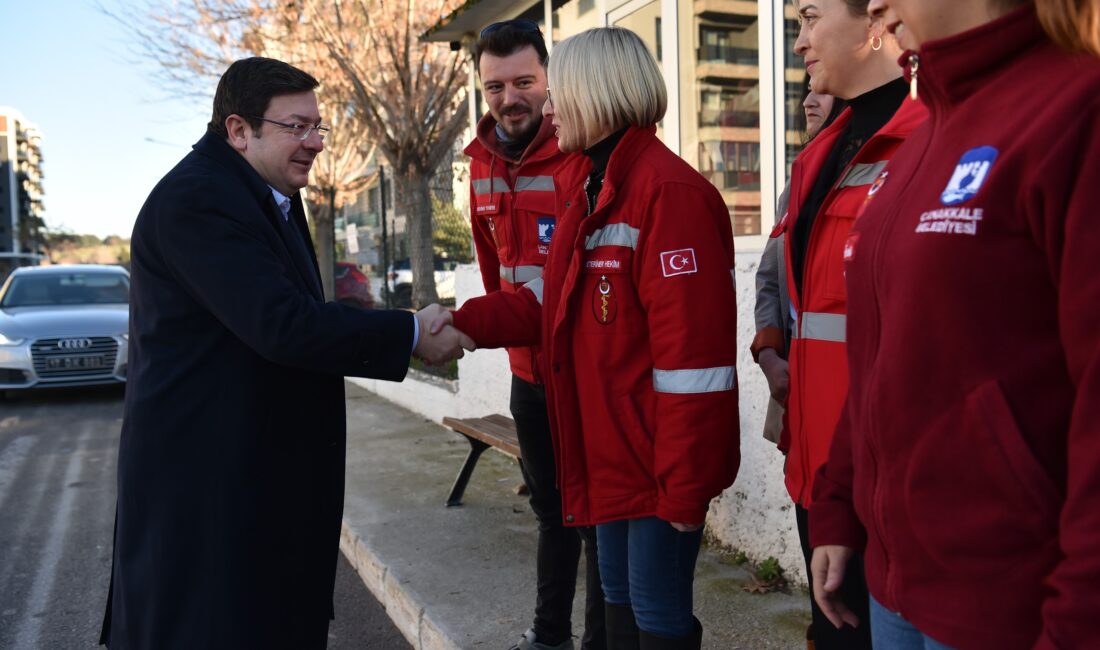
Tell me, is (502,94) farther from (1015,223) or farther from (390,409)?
(390,409)

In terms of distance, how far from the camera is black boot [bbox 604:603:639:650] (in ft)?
8.63

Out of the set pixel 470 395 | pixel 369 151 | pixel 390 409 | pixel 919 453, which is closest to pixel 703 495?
pixel 919 453

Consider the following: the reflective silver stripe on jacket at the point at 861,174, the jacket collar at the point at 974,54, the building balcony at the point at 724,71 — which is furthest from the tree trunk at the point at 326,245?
the jacket collar at the point at 974,54

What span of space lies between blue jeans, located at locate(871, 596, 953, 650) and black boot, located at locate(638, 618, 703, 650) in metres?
0.98

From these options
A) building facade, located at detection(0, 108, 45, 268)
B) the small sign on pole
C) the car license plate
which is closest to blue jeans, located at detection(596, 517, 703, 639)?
the car license plate

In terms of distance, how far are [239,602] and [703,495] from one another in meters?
1.24

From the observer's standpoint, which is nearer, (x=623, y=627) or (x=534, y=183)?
(x=623, y=627)

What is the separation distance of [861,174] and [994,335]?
89 cm

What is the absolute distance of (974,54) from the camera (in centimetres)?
128

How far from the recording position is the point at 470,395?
25.9 feet

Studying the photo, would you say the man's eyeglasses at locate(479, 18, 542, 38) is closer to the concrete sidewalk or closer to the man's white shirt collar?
the man's white shirt collar

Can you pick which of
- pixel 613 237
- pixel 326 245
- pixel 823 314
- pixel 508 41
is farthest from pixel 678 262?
pixel 326 245

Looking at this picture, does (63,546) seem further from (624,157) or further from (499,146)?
(624,157)

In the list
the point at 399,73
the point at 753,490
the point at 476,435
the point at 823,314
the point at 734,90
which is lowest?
the point at 753,490
